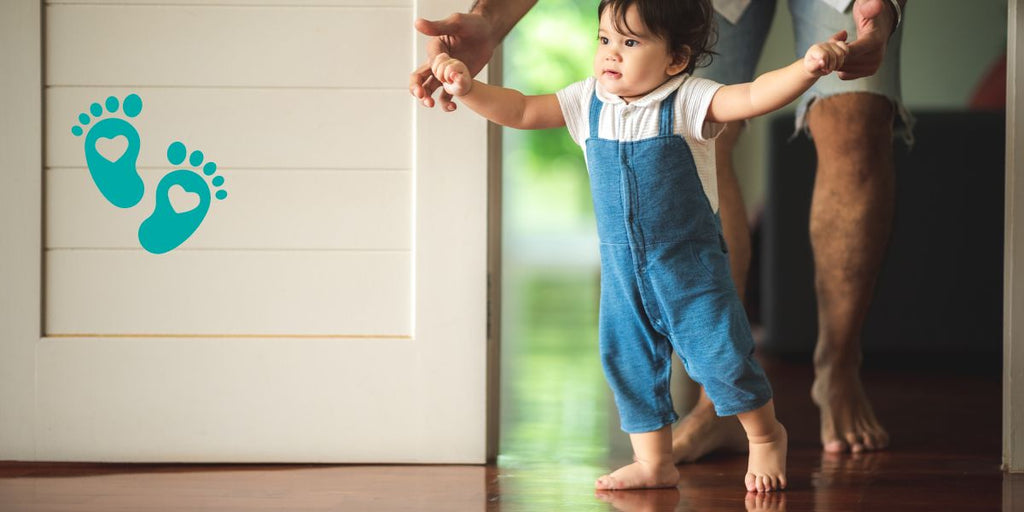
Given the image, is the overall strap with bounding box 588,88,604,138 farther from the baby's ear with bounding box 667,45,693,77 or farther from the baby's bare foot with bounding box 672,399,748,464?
the baby's bare foot with bounding box 672,399,748,464

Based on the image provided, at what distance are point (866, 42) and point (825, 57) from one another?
0.25 feet

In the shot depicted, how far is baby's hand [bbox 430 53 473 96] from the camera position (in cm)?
119

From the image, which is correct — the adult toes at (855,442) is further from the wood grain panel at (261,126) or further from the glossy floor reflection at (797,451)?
the wood grain panel at (261,126)

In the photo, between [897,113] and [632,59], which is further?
[897,113]

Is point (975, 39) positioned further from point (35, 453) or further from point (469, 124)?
point (35, 453)

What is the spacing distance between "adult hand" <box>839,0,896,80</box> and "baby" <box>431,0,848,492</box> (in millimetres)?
100

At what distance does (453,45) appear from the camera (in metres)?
1.34

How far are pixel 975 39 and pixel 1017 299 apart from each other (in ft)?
11.9

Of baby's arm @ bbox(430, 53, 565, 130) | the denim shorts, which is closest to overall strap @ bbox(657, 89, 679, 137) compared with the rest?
baby's arm @ bbox(430, 53, 565, 130)

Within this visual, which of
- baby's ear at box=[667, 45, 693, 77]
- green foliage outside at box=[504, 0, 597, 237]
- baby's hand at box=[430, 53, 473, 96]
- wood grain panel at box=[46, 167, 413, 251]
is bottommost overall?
wood grain panel at box=[46, 167, 413, 251]

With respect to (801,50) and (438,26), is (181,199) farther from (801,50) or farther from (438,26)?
(801,50)

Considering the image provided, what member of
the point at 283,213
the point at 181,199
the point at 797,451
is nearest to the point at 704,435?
the point at 797,451

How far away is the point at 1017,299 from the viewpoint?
4.75 feet

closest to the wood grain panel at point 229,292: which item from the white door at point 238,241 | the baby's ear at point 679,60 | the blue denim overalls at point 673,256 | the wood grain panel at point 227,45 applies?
the white door at point 238,241
